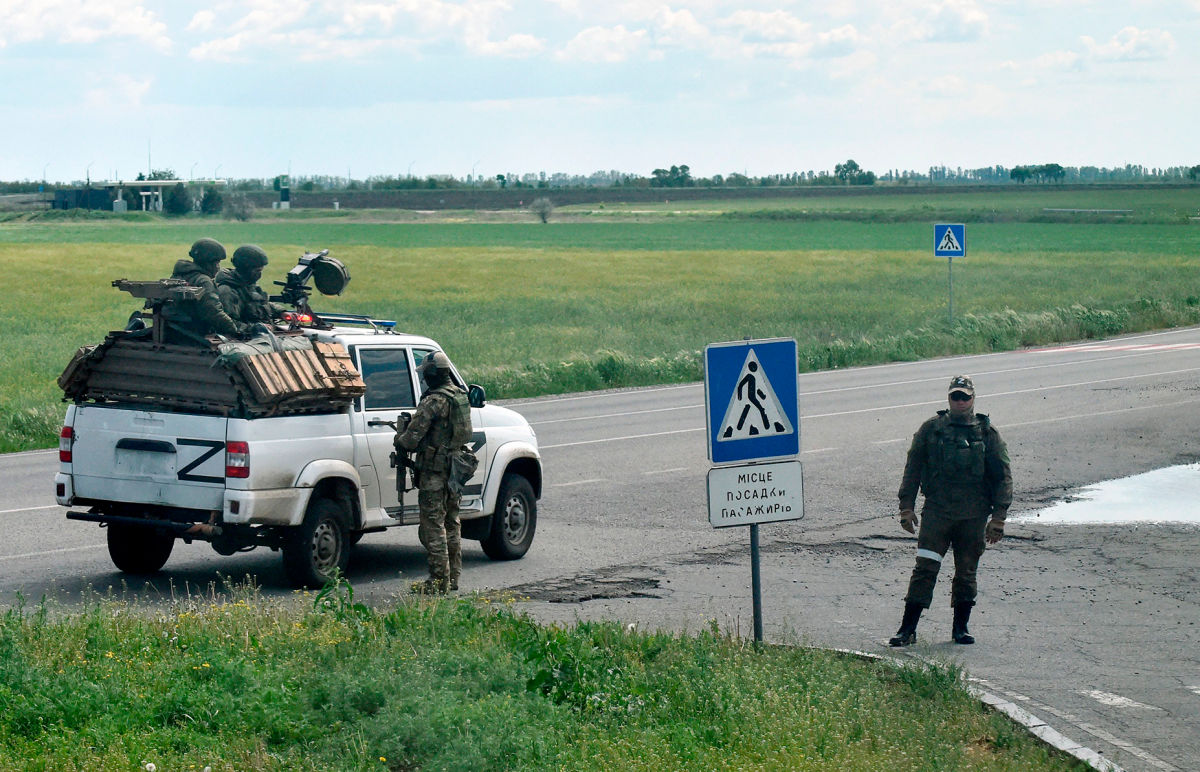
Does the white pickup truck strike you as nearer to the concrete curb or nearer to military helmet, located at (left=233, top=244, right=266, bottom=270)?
military helmet, located at (left=233, top=244, right=266, bottom=270)

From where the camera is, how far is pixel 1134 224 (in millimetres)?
125250

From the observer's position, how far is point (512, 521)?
12414mm

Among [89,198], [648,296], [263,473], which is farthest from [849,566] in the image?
[89,198]

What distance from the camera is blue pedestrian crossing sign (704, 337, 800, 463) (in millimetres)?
8273

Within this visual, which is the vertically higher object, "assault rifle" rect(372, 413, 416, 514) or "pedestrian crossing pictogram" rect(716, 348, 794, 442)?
"pedestrian crossing pictogram" rect(716, 348, 794, 442)

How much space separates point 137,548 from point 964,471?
636cm

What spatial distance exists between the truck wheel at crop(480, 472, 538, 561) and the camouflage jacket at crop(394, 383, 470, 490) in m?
1.69

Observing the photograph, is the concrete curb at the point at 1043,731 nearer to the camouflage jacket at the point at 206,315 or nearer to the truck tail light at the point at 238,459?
the truck tail light at the point at 238,459

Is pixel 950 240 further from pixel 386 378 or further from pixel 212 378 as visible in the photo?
pixel 212 378

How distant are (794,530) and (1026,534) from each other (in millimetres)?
2131

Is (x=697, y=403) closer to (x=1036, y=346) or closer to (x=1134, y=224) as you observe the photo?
(x=1036, y=346)

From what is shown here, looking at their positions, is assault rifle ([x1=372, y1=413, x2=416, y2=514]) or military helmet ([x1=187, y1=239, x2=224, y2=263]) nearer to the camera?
assault rifle ([x1=372, y1=413, x2=416, y2=514])

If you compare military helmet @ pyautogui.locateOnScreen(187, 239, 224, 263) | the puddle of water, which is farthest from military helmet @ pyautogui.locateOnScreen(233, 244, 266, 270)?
the puddle of water

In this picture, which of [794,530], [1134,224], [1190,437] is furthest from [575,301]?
[1134,224]
